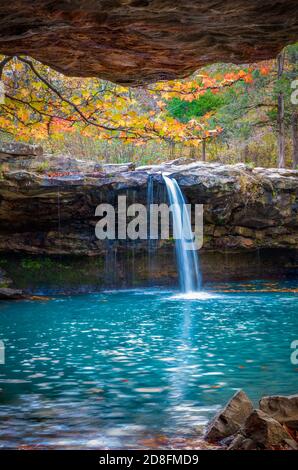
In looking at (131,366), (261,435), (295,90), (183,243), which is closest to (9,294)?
(183,243)

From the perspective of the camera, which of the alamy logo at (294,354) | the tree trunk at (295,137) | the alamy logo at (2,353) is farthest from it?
the tree trunk at (295,137)

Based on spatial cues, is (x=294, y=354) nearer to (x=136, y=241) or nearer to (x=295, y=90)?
(x=136, y=241)

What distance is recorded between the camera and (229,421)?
5.31 metres

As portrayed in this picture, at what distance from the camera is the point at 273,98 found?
2498cm

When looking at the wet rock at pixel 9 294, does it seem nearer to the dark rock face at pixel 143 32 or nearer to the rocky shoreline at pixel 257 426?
the dark rock face at pixel 143 32

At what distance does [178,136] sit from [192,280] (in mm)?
13168

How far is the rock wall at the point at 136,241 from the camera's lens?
1883cm

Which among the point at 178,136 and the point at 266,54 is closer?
the point at 266,54

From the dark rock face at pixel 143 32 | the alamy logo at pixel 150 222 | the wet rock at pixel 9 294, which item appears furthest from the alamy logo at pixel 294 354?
the alamy logo at pixel 150 222

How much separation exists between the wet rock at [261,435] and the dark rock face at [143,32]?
10.6 feet

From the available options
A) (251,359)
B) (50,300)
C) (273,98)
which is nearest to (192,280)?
(50,300)

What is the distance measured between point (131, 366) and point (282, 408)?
3.96 m

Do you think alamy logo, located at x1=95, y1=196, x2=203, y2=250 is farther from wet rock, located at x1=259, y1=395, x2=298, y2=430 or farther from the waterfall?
wet rock, located at x1=259, y1=395, x2=298, y2=430
